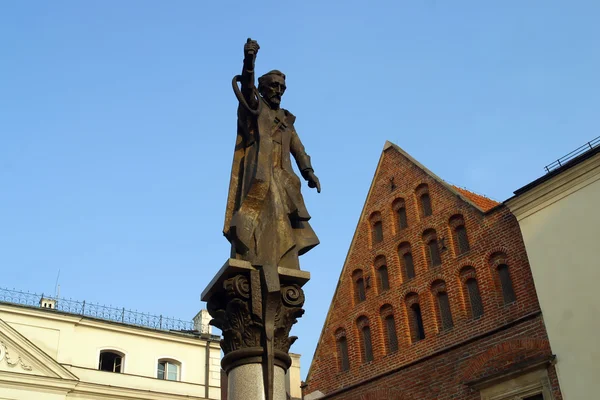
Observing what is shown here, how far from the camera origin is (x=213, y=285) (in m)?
5.97

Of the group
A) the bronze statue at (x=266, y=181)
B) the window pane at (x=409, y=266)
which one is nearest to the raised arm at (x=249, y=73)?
the bronze statue at (x=266, y=181)

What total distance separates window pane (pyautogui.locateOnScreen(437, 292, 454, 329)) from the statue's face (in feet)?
36.1

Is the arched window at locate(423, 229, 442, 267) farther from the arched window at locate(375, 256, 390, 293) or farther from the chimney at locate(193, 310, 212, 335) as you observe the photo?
the chimney at locate(193, 310, 212, 335)

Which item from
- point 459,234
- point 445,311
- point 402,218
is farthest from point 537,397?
point 402,218

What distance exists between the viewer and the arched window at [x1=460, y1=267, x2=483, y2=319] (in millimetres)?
16172

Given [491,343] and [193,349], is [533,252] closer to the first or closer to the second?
[491,343]

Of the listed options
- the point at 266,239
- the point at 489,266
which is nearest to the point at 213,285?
the point at 266,239

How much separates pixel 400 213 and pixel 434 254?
1.94 meters

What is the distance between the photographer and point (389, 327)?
18.3m

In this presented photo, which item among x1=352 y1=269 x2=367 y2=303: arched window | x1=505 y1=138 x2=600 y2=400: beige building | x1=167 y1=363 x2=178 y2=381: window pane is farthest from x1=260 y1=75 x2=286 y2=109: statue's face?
x1=167 y1=363 x2=178 y2=381: window pane

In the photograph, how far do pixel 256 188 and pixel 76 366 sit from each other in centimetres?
1721

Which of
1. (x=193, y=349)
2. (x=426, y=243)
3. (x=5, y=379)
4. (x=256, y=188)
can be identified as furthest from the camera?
(x=193, y=349)

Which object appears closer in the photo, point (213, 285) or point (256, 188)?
point (213, 285)

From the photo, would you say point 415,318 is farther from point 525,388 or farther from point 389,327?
point 525,388
